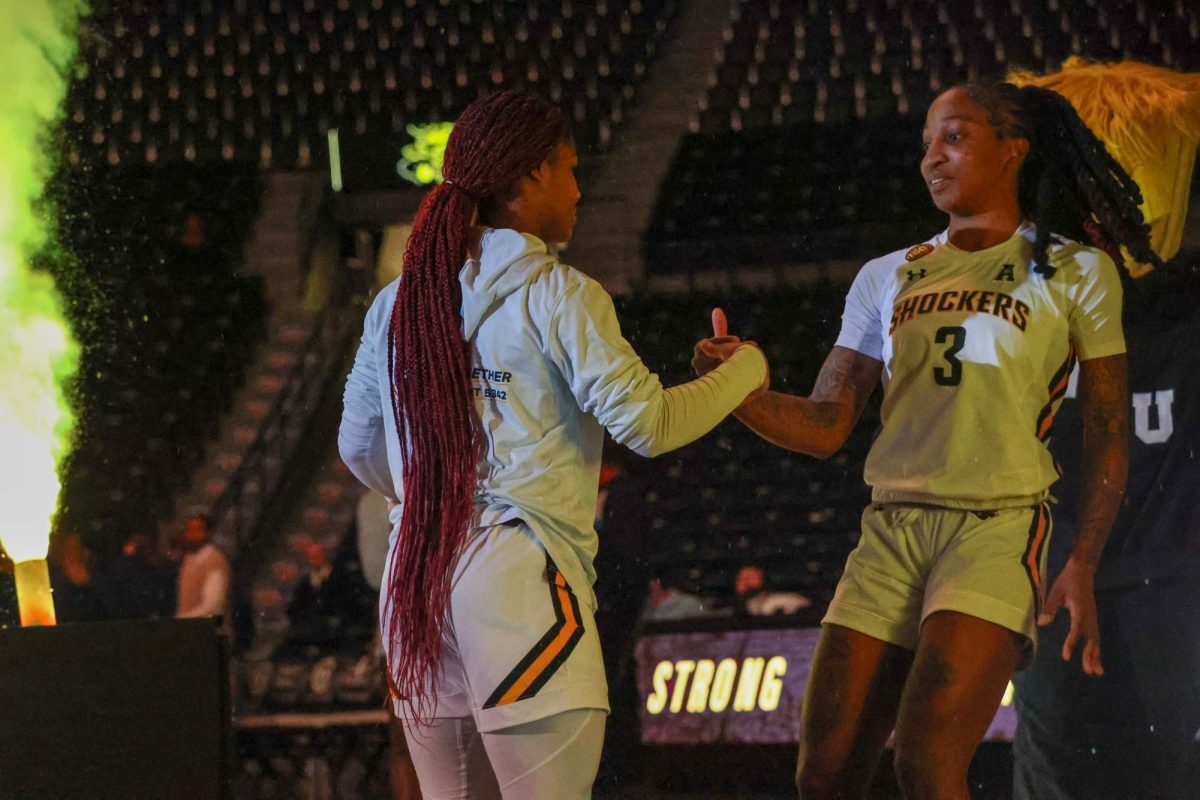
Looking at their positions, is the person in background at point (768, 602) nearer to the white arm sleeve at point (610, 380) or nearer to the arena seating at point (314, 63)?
the arena seating at point (314, 63)

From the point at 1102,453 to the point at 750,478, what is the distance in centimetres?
354

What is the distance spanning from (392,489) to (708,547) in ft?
12.8

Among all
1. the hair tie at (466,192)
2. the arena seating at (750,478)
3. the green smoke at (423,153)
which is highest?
the green smoke at (423,153)

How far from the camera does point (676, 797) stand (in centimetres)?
516

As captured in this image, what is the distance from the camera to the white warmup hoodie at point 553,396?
2066 mm

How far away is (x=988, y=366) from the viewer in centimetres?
277

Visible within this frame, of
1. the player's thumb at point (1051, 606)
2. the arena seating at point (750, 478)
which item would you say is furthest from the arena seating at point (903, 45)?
the player's thumb at point (1051, 606)

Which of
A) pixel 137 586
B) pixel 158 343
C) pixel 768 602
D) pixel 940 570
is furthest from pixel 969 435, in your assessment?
pixel 158 343

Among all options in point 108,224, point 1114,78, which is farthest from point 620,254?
point 1114,78

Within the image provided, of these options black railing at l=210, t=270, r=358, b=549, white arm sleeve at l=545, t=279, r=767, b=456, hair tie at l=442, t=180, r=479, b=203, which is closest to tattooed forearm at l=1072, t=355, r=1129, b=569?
white arm sleeve at l=545, t=279, r=767, b=456

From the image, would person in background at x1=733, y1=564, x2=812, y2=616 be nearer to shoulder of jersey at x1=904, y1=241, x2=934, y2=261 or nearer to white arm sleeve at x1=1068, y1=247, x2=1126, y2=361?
shoulder of jersey at x1=904, y1=241, x2=934, y2=261

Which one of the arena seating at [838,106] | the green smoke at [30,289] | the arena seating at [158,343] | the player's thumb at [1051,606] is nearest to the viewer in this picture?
the player's thumb at [1051,606]

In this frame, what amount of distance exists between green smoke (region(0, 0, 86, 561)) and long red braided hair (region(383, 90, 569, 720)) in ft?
9.35

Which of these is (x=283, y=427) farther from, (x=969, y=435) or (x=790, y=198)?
(x=969, y=435)
